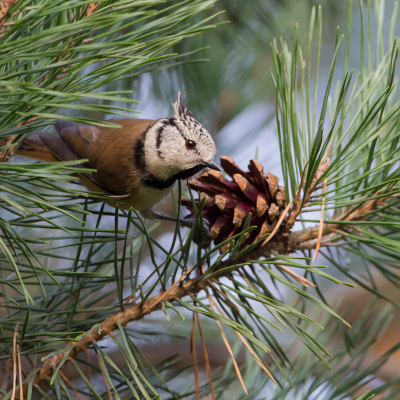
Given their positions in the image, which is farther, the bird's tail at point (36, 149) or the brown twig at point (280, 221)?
the bird's tail at point (36, 149)

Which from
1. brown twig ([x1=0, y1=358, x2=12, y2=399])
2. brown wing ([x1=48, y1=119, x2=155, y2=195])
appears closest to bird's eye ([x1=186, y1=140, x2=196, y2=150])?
brown wing ([x1=48, y1=119, x2=155, y2=195])

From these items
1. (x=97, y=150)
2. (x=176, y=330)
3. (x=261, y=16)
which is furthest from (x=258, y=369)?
(x=261, y=16)

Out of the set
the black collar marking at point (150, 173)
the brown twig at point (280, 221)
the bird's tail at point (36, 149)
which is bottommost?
the brown twig at point (280, 221)

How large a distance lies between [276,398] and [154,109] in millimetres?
928

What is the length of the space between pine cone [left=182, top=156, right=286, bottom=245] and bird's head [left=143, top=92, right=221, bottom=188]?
0.32m

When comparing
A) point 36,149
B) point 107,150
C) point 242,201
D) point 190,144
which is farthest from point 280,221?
point 36,149

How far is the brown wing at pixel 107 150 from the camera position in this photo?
1122 mm

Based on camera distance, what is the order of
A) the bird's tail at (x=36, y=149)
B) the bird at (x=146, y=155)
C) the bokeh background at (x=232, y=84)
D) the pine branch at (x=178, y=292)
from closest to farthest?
the pine branch at (x=178, y=292) < the bird at (x=146, y=155) < the bokeh background at (x=232, y=84) < the bird's tail at (x=36, y=149)

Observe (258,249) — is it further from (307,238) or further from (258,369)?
(258,369)

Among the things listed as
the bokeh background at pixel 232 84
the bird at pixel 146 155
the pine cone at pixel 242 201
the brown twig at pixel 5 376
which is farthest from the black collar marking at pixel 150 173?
the brown twig at pixel 5 376

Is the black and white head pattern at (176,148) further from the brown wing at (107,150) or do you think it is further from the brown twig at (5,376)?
the brown twig at (5,376)

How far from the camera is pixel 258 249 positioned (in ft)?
2.39

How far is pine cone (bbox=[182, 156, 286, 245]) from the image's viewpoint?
71cm

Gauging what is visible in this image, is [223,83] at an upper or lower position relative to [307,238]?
upper
